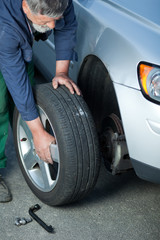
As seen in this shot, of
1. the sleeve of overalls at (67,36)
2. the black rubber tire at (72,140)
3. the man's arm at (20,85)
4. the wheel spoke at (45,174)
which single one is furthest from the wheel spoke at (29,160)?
the sleeve of overalls at (67,36)

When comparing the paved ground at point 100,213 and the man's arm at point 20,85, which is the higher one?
the man's arm at point 20,85

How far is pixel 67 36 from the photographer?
2537 mm

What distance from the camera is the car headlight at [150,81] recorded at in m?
2.02

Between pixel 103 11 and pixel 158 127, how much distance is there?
2.72 ft

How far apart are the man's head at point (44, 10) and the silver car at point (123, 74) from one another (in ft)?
0.97

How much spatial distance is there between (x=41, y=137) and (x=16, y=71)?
1.32 ft

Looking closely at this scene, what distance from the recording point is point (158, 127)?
1997 mm

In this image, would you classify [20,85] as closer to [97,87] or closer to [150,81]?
[97,87]

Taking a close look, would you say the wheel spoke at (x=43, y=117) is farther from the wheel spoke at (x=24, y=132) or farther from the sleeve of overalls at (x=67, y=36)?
the sleeve of overalls at (x=67, y=36)

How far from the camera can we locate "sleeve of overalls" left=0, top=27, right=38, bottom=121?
7.38 feet

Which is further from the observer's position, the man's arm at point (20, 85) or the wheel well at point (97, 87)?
the wheel well at point (97, 87)

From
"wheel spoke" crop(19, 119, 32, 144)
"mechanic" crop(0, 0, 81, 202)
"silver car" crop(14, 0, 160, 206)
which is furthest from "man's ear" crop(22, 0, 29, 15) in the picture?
"wheel spoke" crop(19, 119, 32, 144)

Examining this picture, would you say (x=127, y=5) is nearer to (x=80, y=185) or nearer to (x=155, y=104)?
(x=155, y=104)

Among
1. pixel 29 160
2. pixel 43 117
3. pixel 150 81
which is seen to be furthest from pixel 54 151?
pixel 150 81
